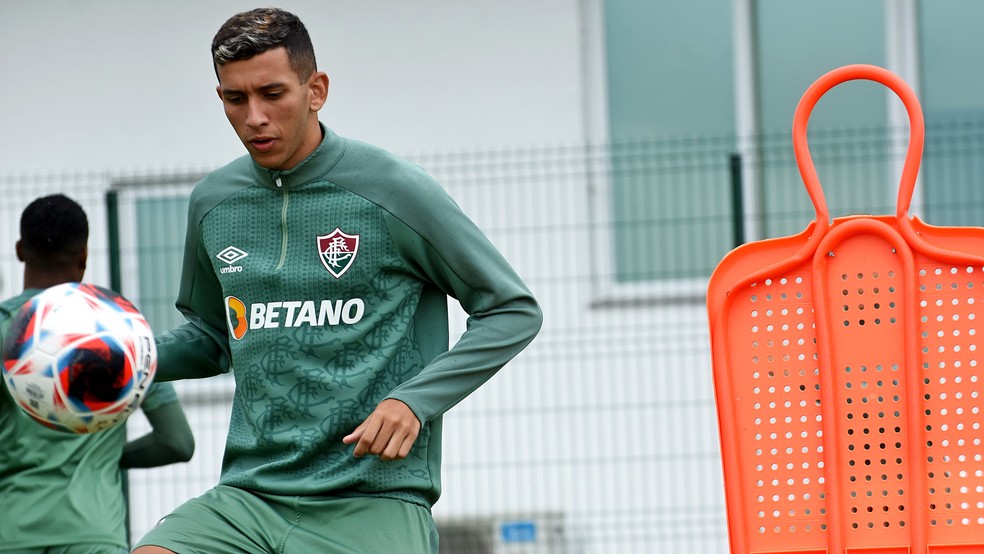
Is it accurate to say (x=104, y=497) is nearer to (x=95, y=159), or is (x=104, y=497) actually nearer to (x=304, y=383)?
(x=304, y=383)

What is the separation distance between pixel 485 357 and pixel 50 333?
36.8 inches

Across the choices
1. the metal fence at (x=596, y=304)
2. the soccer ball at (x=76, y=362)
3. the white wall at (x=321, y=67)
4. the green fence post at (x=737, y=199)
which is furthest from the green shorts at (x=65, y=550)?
the white wall at (x=321, y=67)

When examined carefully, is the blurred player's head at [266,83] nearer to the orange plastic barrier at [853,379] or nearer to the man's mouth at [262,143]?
the man's mouth at [262,143]

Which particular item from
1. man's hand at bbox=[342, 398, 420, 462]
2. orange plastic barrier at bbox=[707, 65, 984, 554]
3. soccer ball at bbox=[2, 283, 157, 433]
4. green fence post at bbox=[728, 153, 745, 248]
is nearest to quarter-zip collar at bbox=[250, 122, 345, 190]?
soccer ball at bbox=[2, 283, 157, 433]

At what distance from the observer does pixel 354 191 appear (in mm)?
3166

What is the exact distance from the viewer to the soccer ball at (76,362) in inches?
119

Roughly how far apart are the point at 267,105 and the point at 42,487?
1.74m

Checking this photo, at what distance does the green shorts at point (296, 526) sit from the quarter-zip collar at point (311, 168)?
2.30ft

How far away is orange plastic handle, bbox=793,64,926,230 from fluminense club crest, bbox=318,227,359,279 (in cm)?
111

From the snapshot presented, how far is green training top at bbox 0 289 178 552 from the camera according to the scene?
4195mm

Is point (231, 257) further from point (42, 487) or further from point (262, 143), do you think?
point (42, 487)

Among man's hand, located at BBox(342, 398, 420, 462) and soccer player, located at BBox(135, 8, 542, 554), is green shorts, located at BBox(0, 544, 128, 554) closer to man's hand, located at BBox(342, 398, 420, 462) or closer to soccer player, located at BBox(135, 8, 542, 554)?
soccer player, located at BBox(135, 8, 542, 554)

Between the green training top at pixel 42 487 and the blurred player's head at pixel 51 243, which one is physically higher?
the blurred player's head at pixel 51 243

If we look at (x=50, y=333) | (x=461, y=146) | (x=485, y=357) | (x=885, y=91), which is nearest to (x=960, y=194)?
(x=885, y=91)
